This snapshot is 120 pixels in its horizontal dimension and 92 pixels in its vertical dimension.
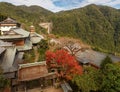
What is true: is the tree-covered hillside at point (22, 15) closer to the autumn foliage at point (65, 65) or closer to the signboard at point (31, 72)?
the autumn foliage at point (65, 65)

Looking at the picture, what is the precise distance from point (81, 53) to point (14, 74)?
642 inches

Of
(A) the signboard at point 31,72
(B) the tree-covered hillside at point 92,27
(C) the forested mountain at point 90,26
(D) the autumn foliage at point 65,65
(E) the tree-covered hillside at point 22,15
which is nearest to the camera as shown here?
(A) the signboard at point 31,72

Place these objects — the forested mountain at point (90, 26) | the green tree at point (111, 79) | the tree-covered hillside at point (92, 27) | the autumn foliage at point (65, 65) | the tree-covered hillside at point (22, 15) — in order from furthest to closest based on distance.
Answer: the tree-covered hillside at point (92, 27), the forested mountain at point (90, 26), the tree-covered hillside at point (22, 15), the autumn foliage at point (65, 65), the green tree at point (111, 79)

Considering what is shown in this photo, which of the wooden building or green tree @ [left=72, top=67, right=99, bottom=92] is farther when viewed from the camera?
green tree @ [left=72, top=67, right=99, bottom=92]

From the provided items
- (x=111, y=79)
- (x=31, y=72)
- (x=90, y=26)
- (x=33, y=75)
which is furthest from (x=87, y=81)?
(x=90, y=26)

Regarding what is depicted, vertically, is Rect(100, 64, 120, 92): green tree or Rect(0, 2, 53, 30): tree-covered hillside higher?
Rect(0, 2, 53, 30): tree-covered hillside

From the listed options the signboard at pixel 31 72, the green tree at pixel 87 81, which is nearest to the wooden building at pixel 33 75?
the signboard at pixel 31 72

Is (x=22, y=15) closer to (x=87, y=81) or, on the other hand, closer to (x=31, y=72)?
(x=31, y=72)

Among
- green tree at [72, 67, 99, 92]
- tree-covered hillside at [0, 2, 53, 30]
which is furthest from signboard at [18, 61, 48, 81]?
tree-covered hillside at [0, 2, 53, 30]

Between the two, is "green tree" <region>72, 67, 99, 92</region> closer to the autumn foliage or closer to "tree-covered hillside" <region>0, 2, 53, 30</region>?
the autumn foliage

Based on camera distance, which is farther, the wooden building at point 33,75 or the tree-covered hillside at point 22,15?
the tree-covered hillside at point 22,15

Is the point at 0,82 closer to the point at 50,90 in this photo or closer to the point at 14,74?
the point at 14,74

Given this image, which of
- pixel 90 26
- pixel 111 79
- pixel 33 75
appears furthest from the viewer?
pixel 90 26

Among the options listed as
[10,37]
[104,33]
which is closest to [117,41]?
[104,33]
